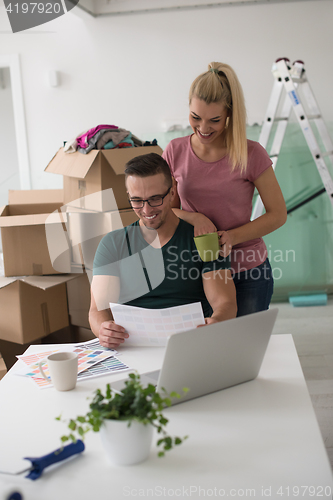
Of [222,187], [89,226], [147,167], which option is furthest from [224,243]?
[89,226]

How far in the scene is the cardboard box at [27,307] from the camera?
92.9 inches

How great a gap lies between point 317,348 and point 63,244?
65.3 inches

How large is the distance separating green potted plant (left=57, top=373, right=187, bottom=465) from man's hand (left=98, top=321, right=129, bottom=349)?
51cm

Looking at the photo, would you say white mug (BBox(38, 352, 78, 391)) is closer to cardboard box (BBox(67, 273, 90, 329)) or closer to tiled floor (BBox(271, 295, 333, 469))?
tiled floor (BBox(271, 295, 333, 469))

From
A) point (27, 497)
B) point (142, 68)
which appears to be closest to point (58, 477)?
point (27, 497)

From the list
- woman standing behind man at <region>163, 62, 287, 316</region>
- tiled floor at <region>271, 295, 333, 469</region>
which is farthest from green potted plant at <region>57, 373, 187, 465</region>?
tiled floor at <region>271, 295, 333, 469</region>

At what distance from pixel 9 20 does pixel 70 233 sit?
2281mm

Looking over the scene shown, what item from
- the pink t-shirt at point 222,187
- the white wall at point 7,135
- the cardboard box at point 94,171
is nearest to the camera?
the pink t-shirt at point 222,187

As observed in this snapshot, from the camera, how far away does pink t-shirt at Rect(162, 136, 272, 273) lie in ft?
5.22

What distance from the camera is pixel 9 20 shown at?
3.72m

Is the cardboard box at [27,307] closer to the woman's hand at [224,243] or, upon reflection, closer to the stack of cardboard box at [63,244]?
the stack of cardboard box at [63,244]

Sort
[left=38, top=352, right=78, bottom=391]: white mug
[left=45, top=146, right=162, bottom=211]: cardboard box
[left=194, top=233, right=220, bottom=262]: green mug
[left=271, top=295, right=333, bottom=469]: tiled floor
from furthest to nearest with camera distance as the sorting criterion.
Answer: [left=45, top=146, right=162, bottom=211]: cardboard box < [left=271, top=295, right=333, bottom=469]: tiled floor < [left=194, top=233, right=220, bottom=262]: green mug < [left=38, top=352, right=78, bottom=391]: white mug

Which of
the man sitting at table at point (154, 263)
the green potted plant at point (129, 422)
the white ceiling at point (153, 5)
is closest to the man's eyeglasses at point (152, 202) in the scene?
the man sitting at table at point (154, 263)

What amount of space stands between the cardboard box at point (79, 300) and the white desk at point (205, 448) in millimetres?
1446
